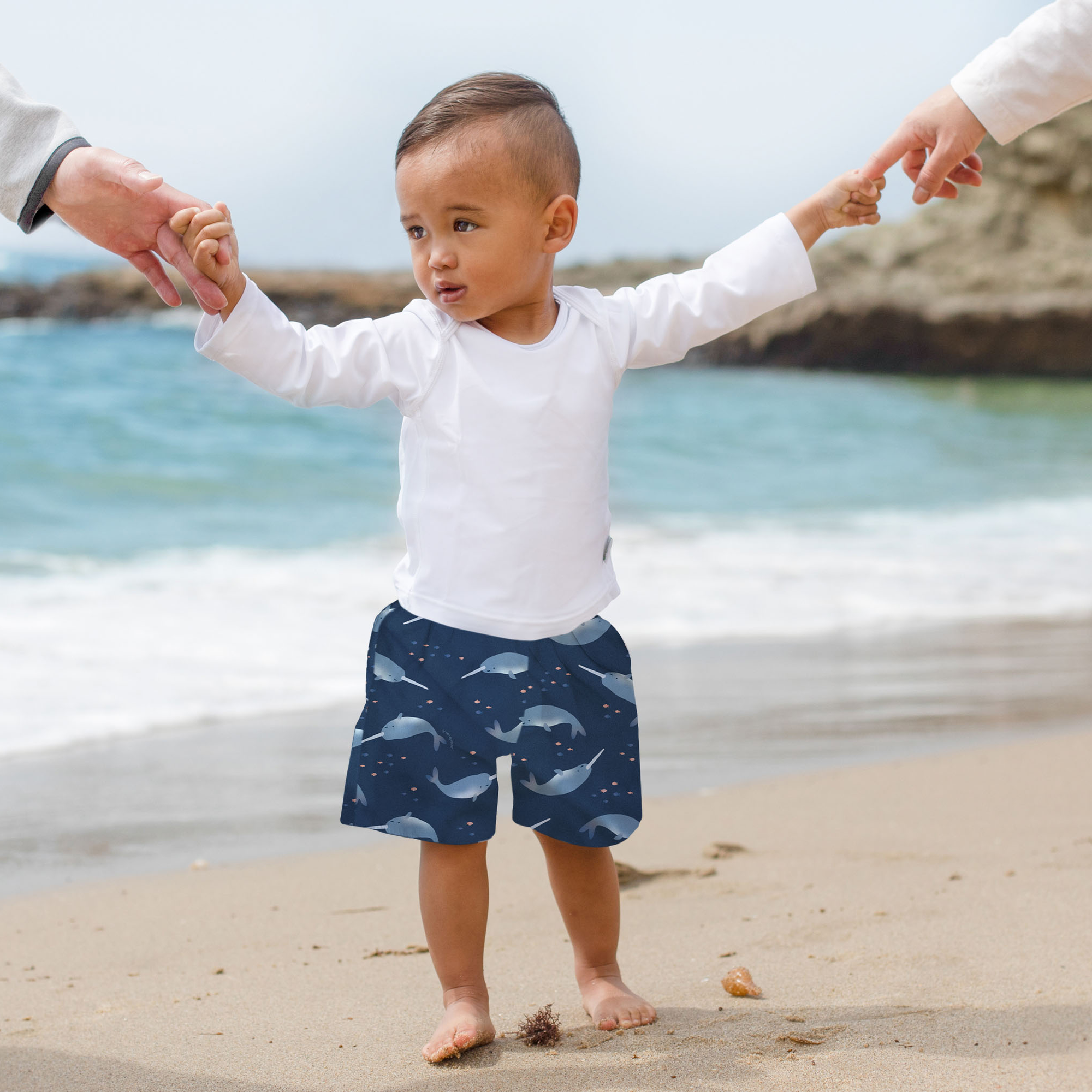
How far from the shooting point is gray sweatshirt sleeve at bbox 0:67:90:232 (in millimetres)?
1824

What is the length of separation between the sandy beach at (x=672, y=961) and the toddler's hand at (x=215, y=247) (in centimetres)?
113

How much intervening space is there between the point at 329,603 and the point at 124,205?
418cm

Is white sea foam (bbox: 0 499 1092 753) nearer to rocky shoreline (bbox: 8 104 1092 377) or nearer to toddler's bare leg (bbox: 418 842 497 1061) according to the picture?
toddler's bare leg (bbox: 418 842 497 1061)

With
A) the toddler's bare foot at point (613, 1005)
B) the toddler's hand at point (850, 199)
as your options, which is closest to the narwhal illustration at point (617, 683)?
the toddler's bare foot at point (613, 1005)

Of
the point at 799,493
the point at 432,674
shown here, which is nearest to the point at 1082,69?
the point at 432,674

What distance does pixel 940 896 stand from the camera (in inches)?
97.3

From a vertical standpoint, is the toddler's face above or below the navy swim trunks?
above

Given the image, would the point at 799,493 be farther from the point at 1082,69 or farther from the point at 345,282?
the point at 345,282

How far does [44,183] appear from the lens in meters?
1.82

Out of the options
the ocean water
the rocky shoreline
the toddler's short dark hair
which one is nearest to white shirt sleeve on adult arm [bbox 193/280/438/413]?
the toddler's short dark hair

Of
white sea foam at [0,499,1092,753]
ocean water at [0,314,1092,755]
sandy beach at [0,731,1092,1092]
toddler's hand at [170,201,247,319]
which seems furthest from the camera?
ocean water at [0,314,1092,755]

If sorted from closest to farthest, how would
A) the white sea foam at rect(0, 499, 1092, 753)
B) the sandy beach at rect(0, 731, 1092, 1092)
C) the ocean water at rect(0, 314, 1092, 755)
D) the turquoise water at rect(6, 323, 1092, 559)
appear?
the sandy beach at rect(0, 731, 1092, 1092), the white sea foam at rect(0, 499, 1092, 753), the ocean water at rect(0, 314, 1092, 755), the turquoise water at rect(6, 323, 1092, 559)

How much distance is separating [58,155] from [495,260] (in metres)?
0.66

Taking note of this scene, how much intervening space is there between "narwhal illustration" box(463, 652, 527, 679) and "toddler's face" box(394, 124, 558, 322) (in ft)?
1.70
